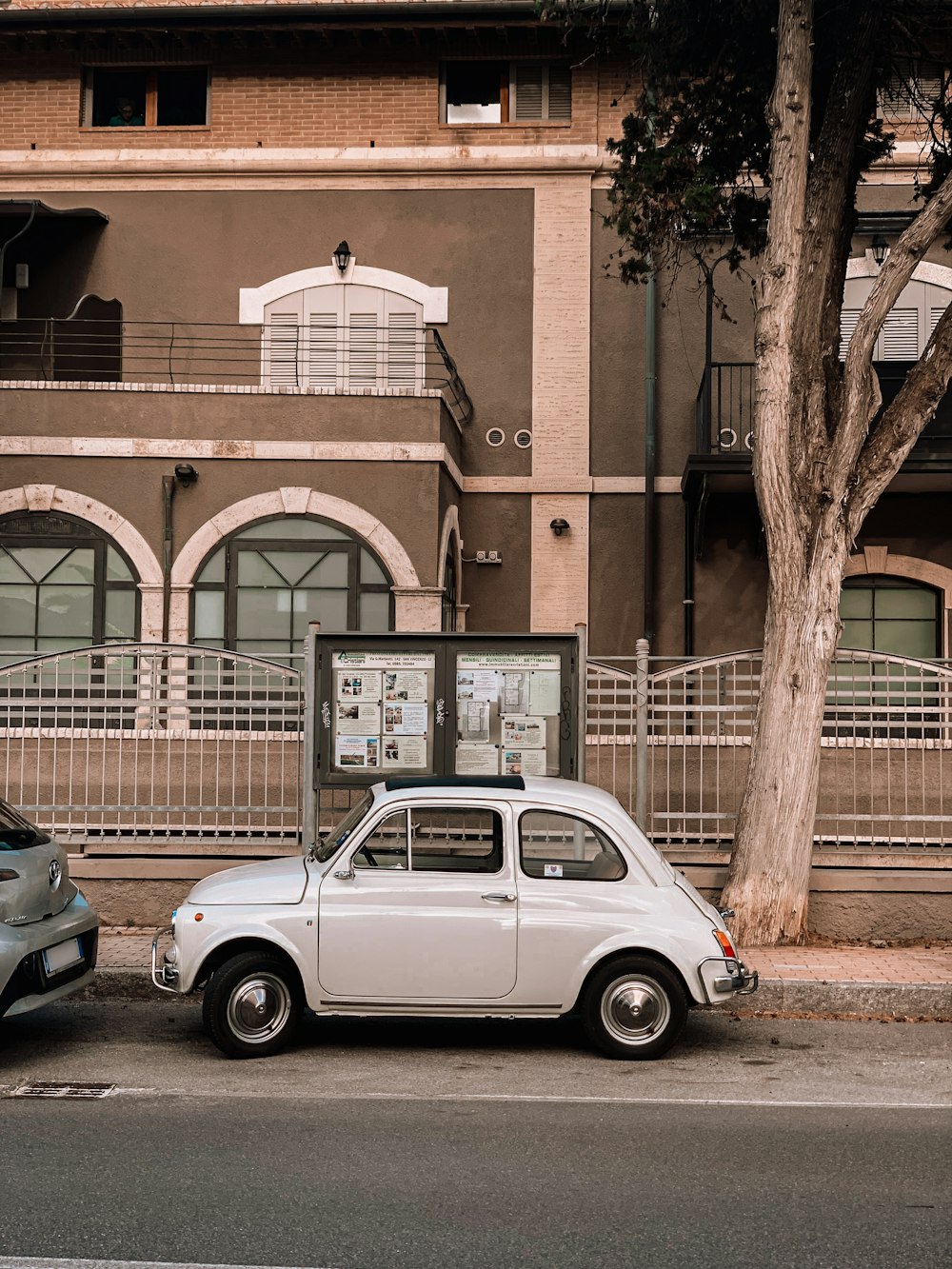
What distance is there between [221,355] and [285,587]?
4057 millimetres

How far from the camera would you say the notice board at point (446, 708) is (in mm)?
10516

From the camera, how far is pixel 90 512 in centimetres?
1598

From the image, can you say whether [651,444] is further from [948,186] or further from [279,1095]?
[279,1095]

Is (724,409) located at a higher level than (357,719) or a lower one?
higher

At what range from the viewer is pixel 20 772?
1096 centimetres

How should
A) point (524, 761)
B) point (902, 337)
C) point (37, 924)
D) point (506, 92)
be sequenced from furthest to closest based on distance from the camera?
1. point (506, 92)
2. point (902, 337)
3. point (524, 761)
4. point (37, 924)

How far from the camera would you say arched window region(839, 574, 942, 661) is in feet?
58.7

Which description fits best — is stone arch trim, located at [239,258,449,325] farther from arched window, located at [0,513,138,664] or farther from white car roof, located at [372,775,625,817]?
white car roof, located at [372,775,625,817]

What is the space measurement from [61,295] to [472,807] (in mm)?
13321

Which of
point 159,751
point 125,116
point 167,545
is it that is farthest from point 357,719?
point 125,116

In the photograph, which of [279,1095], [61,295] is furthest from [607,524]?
[279,1095]

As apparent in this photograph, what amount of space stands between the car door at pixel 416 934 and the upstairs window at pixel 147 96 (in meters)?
14.2

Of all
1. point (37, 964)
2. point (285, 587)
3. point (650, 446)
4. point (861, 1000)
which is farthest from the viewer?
point (650, 446)

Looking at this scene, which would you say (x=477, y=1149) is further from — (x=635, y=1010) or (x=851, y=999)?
(x=851, y=999)
